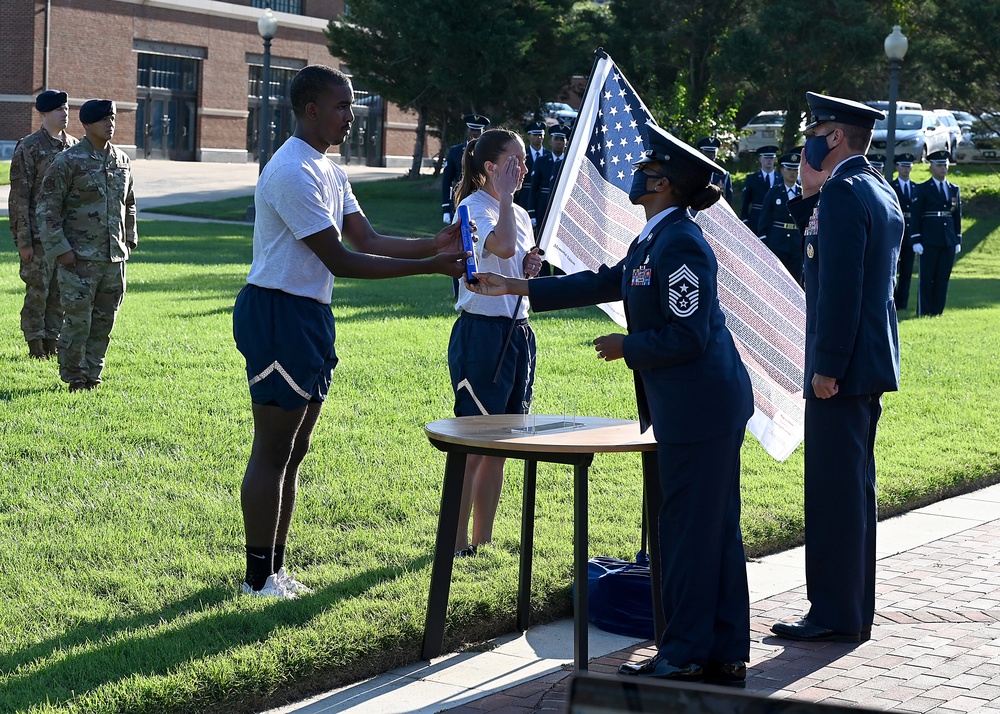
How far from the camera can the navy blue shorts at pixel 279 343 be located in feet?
16.3

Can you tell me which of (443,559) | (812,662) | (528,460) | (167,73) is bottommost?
(812,662)

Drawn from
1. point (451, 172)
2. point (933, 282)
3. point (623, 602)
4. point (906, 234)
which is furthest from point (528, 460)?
point (906, 234)

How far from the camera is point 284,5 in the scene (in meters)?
51.2

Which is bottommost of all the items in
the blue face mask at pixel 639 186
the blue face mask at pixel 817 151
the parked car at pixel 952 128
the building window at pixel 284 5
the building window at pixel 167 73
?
the blue face mask at pixel 639 186

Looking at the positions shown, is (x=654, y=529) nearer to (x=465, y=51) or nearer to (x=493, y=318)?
(x=493, y=318)

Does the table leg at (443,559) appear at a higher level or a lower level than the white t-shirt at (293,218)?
lower

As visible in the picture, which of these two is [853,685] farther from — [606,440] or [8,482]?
[8,482]

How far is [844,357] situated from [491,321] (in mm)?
1679

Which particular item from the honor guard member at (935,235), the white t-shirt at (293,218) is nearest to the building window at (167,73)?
the honor guard member at (935,235)

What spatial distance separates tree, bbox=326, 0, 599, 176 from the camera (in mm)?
31609

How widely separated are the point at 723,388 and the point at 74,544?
320cm

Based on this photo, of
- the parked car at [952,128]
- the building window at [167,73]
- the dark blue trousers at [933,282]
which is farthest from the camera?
the building window at [167,73]

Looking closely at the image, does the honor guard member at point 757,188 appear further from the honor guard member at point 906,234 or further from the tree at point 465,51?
the tree at point 465,51

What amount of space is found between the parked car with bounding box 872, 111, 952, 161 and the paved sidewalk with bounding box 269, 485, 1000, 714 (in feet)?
102
